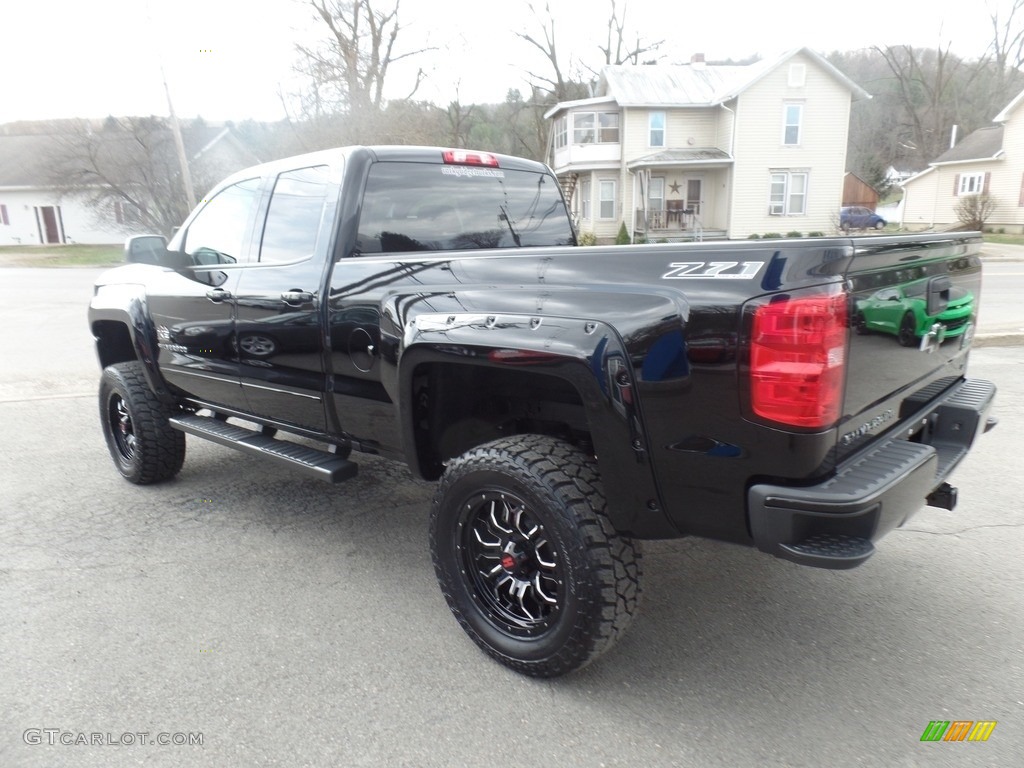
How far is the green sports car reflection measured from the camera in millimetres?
2254

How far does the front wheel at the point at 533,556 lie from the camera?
2471 millimetres

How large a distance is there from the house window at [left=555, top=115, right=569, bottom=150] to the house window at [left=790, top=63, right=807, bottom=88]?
958cm

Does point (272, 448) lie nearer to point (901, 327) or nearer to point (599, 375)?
point (599, 375)

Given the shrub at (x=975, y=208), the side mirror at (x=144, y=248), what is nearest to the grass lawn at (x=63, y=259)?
the side mirror at (x=144, y=248)

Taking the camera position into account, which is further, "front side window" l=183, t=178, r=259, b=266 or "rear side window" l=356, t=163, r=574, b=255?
"front side window" l=183, t=178, r=259, b=266

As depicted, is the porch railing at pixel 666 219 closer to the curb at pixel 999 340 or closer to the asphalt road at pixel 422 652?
the curb at pixel 999 340

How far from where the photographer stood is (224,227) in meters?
4.42

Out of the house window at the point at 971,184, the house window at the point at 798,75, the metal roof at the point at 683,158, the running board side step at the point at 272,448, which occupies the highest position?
the house window at the point at 798,75

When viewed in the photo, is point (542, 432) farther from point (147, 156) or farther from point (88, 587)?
point (147, 156)

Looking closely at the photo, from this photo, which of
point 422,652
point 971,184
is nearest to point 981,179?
point 971,184

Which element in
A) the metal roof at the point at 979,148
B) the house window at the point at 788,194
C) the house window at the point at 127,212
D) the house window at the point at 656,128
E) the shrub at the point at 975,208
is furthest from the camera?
the metal roof at the point at 979,148

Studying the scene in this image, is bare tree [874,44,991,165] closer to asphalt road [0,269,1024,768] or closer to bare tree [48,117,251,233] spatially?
bare tree [48,117,251,233]

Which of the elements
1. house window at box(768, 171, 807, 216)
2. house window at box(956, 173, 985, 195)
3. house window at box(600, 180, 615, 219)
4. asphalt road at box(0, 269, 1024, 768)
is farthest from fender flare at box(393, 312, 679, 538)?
house window at box(956, 173, 985, 195)

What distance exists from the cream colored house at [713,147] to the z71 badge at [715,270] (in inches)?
1105
